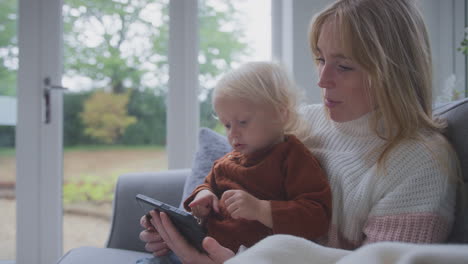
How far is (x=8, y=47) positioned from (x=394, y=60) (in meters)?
2.22

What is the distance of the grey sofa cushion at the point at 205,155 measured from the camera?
120 cm

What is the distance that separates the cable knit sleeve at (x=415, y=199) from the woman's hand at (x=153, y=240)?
567 mm

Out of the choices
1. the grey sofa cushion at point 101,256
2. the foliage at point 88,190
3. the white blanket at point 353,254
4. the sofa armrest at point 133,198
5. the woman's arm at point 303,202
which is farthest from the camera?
the foliage at point 88,190

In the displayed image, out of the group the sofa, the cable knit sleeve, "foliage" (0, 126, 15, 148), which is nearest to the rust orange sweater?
Result: the cable knit sleeve

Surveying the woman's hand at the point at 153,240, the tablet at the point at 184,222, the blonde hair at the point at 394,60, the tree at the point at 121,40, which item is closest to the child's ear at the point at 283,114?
the blonde hair at the point at 394,60

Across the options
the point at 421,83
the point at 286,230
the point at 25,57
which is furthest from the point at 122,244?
the point at 25,57

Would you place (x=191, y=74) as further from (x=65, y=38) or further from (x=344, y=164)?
A: (x=344, y=164)

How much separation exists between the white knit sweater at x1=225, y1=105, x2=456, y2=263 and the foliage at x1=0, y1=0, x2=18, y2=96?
204 centimetres

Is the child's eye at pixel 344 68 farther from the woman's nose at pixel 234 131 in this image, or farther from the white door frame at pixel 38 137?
the white door frame at pixel 38 137

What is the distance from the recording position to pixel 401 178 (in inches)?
29.1

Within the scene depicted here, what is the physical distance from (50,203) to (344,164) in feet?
6.30

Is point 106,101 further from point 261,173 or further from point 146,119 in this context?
point 261,173

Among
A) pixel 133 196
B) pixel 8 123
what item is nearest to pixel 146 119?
pixel 8 123

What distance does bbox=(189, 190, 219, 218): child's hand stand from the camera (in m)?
0.92
